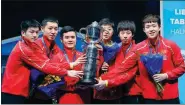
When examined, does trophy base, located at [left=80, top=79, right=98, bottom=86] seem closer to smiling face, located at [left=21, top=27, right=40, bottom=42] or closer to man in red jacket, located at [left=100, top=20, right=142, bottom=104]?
man in red jacket, located at [left=100, top=20, right=142, bottom=104]

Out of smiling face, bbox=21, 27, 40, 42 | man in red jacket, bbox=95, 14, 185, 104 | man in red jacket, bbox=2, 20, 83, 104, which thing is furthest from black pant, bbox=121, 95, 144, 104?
smiling face, bbox=21, 27, 40, 42

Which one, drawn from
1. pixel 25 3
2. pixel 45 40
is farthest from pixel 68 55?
pixel 25 3

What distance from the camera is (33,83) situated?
4223mm

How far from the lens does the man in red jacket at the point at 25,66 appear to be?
162 inches

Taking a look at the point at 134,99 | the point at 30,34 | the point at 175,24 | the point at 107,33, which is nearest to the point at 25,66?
the point at 30,34

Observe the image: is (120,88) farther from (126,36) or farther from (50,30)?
(50,30)

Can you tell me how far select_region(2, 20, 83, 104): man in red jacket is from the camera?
162 inches

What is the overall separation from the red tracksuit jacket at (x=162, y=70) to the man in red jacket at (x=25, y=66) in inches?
21.3

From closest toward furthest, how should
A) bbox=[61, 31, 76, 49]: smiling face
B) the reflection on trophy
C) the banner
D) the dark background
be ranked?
the reflection on trophy → bbox=[61, 31, 76, 49]: smiling face → the banner → the dark background

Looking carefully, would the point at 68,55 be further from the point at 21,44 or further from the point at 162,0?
the point at 162,0

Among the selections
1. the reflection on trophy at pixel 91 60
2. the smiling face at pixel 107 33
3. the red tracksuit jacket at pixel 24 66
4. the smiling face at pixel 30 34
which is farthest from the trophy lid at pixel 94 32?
the smiling face at pixel 30 34

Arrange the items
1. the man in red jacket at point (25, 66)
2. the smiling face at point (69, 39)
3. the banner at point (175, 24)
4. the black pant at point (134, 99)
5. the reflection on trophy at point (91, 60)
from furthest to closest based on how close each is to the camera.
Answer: the banner at point (175, 24) < the black pant at point (134, 99) < the smiling face at point (69, 39) < the man in red jacket at point (25, 66) < the reflection on trophy at point (91, 60)

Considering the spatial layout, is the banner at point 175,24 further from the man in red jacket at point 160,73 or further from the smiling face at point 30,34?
the smiling face at point 30,34

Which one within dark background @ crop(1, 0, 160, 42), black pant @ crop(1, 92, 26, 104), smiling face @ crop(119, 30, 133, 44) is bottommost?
black pant @ crop(1, 92, 26, 104)
